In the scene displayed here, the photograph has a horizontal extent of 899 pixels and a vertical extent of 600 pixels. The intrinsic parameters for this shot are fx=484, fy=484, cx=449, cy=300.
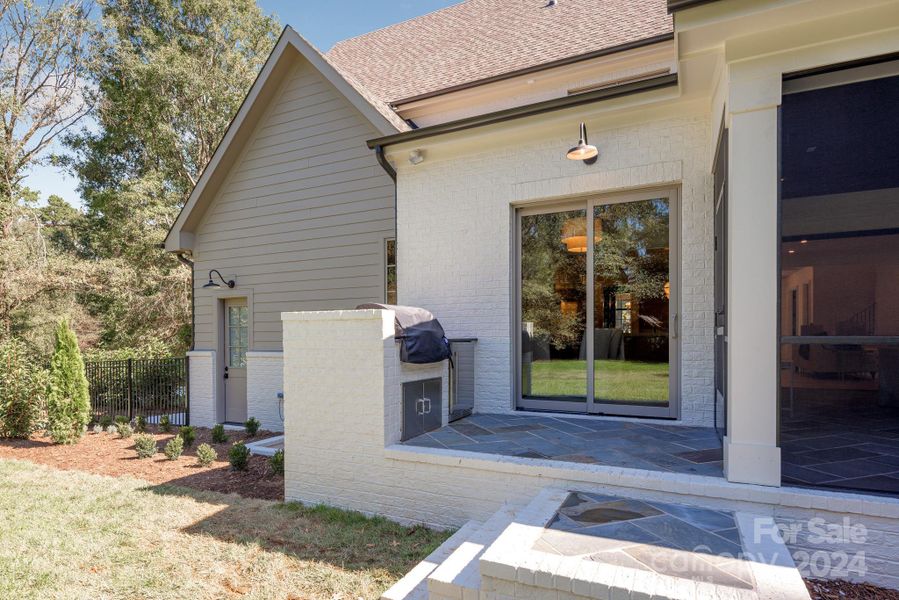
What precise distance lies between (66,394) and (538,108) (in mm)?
8788

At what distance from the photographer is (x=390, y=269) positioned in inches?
293

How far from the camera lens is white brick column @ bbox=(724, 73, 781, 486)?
10.5ft

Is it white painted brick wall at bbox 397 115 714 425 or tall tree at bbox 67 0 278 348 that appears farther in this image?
tall tree at bbox 67 0 278 348

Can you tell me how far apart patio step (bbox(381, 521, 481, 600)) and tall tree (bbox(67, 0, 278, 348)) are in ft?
51.4

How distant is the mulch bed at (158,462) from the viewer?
5.69 metres

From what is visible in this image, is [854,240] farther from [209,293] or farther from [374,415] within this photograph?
[209,293]

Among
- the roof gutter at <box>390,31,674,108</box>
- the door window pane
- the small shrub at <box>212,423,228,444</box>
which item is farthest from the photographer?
the door window pane

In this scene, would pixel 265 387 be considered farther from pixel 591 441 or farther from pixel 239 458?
pixel 591 441

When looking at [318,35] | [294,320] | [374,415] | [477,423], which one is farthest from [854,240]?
[318,35]

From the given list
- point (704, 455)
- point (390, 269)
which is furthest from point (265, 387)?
point (704, 455)

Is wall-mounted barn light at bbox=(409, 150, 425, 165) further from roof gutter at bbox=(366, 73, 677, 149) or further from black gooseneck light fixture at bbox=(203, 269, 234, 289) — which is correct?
black gooseneck light fixture at bbox=(203, 269, 234, 289)

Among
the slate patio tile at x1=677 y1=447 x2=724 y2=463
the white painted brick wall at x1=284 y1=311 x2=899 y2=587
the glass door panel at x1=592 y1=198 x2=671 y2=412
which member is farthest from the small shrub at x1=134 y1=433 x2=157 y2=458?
the slate patio tile at x1=677 y1=447 x2=724 y2=463

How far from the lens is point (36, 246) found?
14.6 m

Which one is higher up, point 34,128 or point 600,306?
point 34,128
